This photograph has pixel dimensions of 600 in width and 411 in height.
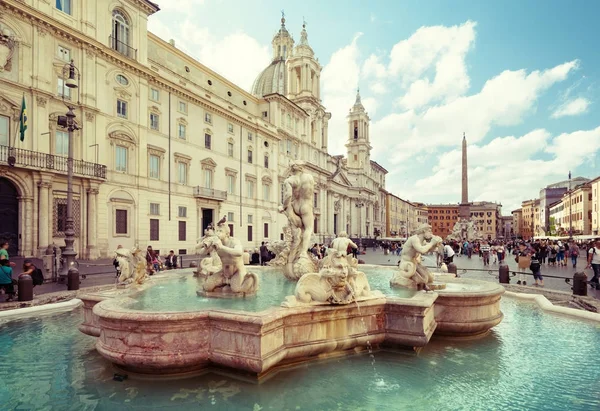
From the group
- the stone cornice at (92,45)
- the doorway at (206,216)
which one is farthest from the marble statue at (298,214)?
the doorway at (206,216)

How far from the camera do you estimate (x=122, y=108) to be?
23953mm

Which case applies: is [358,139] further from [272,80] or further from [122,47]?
[122,47]

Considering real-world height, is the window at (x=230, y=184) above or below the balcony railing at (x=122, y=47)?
below

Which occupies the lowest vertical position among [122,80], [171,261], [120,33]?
[171,261]

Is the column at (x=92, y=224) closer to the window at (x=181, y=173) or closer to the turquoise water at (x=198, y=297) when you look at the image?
the window at (x=181, y=173)

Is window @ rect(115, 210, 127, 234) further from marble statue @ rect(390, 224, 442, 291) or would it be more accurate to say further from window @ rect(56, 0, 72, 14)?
marble statue @ rect(390, 224, 442, 291)

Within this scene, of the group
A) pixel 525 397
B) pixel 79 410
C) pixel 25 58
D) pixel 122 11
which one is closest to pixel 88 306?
pixel 79 410

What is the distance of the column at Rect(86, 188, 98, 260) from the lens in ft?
68.4

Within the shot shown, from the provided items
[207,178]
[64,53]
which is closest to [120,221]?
[207,178]

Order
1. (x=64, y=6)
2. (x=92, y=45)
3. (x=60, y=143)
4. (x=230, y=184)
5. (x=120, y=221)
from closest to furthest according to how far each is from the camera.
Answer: (x=60, y=143)
(x=64, y=6)
(x=92, y=45)
(x=120, y=221)
(x=230, y=184)

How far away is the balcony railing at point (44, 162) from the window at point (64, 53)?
567 cm

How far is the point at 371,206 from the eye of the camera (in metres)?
80.9

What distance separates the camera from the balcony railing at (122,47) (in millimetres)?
23266

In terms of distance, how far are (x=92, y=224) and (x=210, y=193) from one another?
11.3 m
